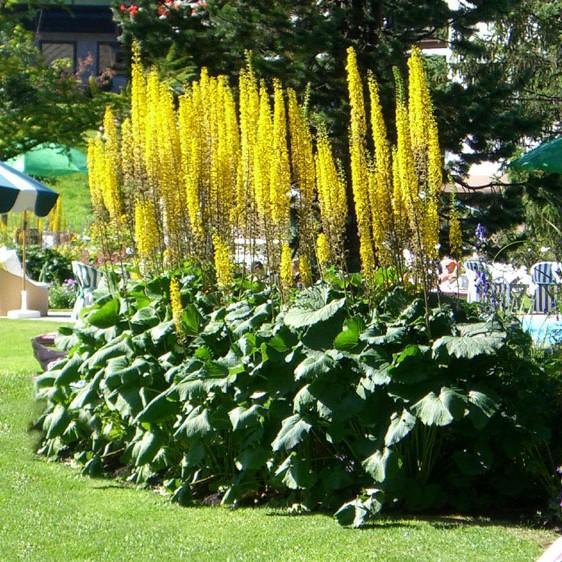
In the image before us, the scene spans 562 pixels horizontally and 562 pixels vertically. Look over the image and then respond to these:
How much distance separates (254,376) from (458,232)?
141cm

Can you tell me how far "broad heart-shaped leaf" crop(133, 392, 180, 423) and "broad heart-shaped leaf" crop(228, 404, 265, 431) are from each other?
21.0 inches

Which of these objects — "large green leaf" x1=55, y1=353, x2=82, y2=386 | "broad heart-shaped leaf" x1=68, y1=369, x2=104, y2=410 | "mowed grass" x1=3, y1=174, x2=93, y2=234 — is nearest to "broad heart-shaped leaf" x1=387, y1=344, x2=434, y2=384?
"broad heart-shaped leaf" x1=68, y1=369, x2=104, y2=410

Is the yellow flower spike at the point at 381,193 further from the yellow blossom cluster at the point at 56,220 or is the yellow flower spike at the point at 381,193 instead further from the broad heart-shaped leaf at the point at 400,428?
the yellow blossom cluster at the point at 56,220

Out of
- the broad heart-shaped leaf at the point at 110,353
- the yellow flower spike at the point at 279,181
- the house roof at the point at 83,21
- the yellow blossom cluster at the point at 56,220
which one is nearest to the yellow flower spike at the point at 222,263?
the yellow flower spike at the point at 279,181

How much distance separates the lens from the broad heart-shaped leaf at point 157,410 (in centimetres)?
696

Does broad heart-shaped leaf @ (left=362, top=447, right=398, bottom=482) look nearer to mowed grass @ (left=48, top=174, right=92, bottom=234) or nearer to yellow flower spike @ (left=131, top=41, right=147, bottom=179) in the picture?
yellow flower spike @ (left=131, top=41, right=147, bottom=179)

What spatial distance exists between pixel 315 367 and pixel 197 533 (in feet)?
3.43

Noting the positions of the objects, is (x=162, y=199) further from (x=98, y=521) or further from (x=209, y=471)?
(x=98, y=521)

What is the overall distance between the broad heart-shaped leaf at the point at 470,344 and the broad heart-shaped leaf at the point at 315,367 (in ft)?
1.83

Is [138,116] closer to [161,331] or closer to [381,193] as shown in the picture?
[161,331]

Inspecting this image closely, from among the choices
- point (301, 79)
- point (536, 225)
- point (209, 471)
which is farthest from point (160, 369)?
point (536, 225)

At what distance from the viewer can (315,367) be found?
6.23 meters

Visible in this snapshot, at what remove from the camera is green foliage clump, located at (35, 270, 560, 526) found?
20.3 feet

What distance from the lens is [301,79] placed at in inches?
467
